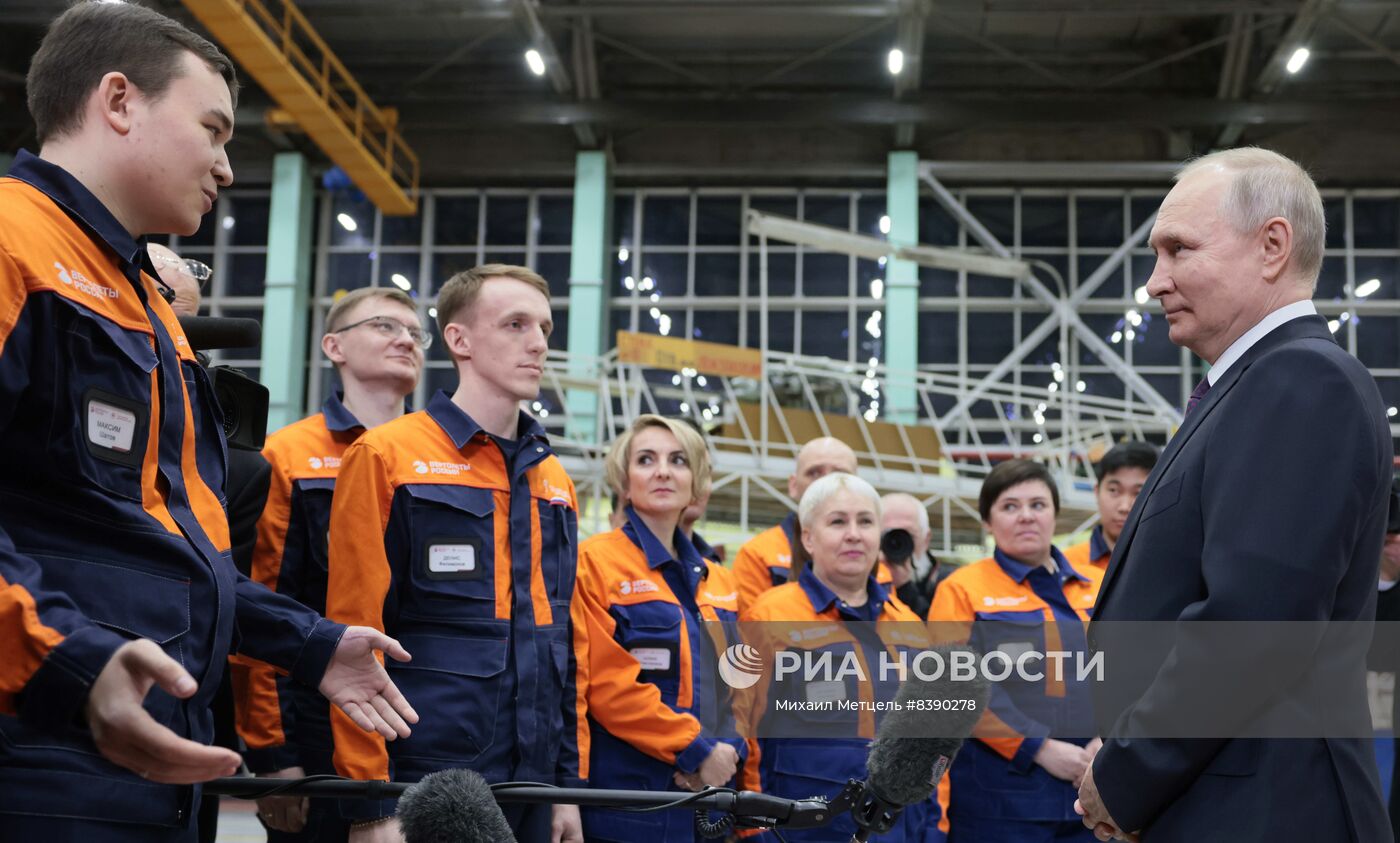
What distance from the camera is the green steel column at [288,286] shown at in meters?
15.2

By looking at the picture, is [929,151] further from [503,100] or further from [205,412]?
[205,412]

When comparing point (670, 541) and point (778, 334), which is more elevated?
point (778, 334)

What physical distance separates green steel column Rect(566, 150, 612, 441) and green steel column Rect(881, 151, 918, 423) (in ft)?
12.4

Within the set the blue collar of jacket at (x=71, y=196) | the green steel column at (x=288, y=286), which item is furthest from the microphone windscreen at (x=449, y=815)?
the green steel column at (x=288, y=286)

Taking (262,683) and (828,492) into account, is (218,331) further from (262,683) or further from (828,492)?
(828,492)

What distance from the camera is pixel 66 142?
66.1 inches

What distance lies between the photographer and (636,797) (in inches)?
75.9

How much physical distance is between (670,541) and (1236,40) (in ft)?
45.2

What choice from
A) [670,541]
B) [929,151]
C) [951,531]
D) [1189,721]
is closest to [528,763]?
[670,541]

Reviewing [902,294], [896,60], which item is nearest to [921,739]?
[896,60]

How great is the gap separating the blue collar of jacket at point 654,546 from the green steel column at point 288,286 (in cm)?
1217

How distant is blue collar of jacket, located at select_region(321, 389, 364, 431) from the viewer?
3473 millimetres

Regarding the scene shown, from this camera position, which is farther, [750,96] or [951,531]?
[750,96]

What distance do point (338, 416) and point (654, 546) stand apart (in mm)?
1054
